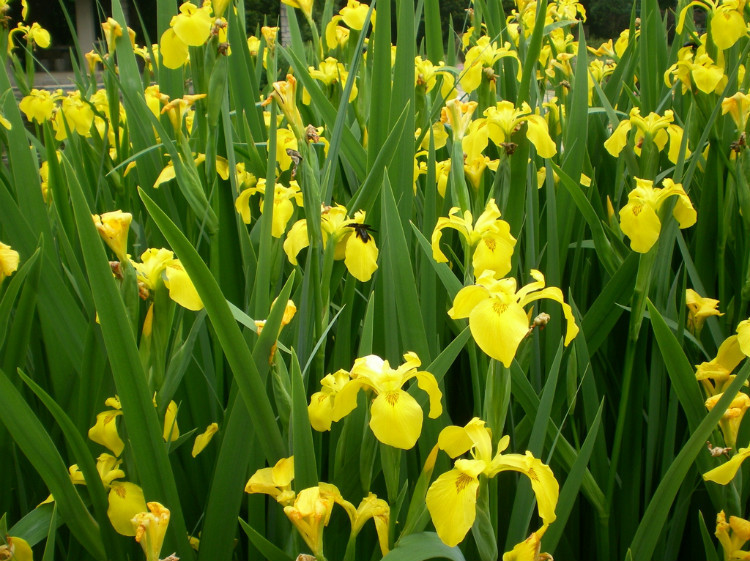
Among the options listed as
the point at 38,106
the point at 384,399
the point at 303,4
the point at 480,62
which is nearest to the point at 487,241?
the point at 384,399

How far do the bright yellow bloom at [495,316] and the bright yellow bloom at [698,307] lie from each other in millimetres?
424

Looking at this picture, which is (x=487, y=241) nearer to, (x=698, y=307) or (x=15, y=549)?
(x=698, y=307)

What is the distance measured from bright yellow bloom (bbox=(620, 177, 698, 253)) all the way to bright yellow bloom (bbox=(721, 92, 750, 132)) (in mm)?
300

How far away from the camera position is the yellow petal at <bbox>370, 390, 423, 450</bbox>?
0.61m

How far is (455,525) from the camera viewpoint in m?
0.59

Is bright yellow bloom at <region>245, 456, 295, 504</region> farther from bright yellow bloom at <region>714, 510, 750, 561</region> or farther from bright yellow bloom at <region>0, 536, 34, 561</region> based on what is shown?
bright yellow bloom at <region>714, 510, 750, 561</region>

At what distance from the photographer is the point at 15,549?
2.24 feet

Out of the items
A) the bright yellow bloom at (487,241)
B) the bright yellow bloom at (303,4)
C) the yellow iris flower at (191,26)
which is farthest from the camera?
the bright yellow bloom at (303,4)

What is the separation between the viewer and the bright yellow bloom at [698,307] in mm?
989

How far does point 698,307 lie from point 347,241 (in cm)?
53

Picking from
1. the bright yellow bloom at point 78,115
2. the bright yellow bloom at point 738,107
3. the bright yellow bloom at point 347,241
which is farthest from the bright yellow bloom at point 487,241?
the bright yellow bloom at point 78,115

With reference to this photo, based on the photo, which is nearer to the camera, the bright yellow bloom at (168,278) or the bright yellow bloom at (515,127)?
the bright yellow bloom at (168,278)

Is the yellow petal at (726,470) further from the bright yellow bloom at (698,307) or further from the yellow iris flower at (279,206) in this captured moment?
the yellow iris flower at (279,206)

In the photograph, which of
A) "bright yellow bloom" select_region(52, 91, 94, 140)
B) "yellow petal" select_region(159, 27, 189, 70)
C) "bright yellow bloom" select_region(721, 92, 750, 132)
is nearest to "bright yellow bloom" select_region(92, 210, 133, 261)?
"yellow petal" select_region(159, 27, 189, 70)
